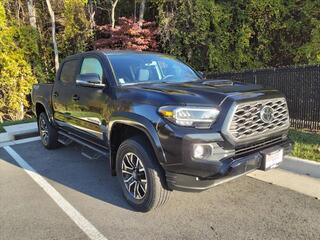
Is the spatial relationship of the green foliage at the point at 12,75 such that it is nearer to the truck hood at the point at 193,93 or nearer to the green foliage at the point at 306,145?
the truck hood at the point at 193,93

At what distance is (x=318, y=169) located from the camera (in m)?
4.81

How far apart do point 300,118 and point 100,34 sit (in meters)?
11.3

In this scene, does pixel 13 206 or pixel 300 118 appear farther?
pixel 300 118

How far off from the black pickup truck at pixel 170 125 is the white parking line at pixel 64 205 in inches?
24.6

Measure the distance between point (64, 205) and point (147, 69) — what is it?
2.16 meters

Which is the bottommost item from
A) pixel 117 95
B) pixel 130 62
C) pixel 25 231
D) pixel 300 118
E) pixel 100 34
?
pixel 25 231

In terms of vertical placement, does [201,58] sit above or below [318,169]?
above

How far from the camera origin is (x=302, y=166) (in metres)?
5.00

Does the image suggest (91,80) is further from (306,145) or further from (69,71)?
(306,145)

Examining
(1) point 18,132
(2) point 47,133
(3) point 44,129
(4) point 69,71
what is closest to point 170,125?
(4) point 69,71

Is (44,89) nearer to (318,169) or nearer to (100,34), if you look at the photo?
(318,169)

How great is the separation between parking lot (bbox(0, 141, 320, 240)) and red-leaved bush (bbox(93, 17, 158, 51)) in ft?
31.9

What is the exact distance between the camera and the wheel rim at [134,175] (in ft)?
13.5

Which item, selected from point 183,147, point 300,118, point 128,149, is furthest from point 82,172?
point 300,118
